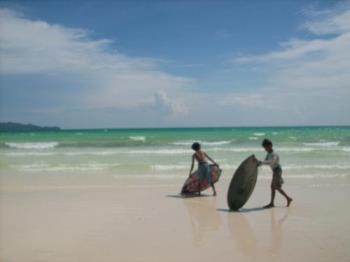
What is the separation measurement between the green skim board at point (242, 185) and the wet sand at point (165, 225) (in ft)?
0.80

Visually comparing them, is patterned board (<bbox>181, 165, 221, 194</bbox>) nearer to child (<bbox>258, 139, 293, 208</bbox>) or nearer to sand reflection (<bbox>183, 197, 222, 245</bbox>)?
sand reflection (<bbox>183, 197, 222, 245</bbox>)

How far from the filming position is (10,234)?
6.89 m

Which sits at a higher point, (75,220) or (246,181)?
(246,181)

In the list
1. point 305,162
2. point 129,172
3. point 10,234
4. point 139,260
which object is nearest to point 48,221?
point 10,234

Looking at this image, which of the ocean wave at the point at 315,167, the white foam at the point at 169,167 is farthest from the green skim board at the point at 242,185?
the ocean wave at the point at 315,167

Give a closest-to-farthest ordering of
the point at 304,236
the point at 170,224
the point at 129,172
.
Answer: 1. the point at 304,236
2. the point at 170,224
3. the point at 129,172

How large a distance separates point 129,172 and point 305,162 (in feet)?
25.6

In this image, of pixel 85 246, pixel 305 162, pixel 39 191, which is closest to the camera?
pixel 85 246

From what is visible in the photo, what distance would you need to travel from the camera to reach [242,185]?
9156 mm

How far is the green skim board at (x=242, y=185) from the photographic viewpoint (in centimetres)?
893

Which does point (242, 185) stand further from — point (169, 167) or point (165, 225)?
point (169, 167)

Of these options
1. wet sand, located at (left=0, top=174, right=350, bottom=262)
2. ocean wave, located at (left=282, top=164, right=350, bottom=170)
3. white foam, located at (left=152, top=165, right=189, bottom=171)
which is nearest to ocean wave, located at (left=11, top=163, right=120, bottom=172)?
white foam, located at (left=152, top=165, right=189, bottom=171)

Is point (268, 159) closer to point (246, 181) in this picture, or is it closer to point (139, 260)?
point (246, 181)

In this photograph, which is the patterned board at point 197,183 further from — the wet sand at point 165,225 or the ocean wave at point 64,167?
the ocean wave at point 64,167
